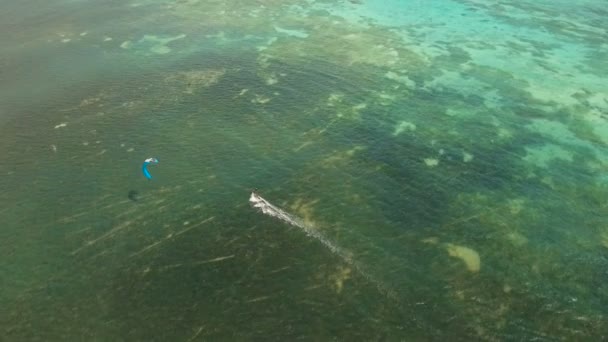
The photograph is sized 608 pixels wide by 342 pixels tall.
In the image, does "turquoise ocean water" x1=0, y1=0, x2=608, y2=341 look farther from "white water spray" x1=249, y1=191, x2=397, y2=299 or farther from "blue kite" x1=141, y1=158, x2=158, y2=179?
"blue kite" x1=141, y1=158, x2=158, y2=179

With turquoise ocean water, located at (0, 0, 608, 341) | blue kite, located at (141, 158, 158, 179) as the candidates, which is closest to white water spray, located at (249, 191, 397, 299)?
turquoise ocean water, located at (0, 0, 608, 341)

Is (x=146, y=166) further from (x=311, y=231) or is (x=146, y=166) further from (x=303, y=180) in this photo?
(x=311, y=231)

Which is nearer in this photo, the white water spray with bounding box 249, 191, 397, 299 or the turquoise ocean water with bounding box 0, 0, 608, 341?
the turquoise ocean water with bounding box 0, 0, 608, 341

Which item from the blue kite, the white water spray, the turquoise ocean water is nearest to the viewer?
the turquoise ocean water

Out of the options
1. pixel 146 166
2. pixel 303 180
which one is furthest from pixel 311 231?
pixel 146 166

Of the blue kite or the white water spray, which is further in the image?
the blue kite

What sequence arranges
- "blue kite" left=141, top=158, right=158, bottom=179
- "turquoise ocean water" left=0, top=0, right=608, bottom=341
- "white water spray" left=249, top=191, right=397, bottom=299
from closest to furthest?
1. "turquoise ocean water" left=0, top=0, right=608, bottom=341
2. "white water spray" left=249, top=191, right=397, bottom=299
3. "blue kite" left=141, top=158, right=158, bottom=179
